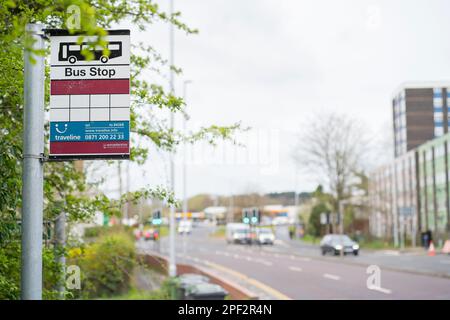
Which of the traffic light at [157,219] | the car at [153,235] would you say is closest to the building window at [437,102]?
the car at [153,235]

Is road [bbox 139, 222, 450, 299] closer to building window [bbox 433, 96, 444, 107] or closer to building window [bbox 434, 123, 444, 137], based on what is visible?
building window [bbox 434, 123, 444, 137]

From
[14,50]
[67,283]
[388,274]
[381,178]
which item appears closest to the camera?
[14,50]

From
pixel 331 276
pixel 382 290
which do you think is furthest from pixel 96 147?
pixel 331 276

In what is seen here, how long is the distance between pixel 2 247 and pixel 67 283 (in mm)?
1380

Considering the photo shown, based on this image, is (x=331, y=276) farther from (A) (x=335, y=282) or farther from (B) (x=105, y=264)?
(B) (x=105, y=264)

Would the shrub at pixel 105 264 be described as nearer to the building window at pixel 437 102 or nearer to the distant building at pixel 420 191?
the distant building at pixel 420 191

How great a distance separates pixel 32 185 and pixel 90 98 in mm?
674

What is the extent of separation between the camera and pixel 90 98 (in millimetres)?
4391

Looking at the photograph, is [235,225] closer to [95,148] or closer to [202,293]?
[202,293]

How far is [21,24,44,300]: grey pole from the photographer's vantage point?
4.03 metres

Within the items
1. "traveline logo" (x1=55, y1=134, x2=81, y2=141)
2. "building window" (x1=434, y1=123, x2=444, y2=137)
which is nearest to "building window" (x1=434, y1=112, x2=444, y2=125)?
"building window" (x1=434, y1=123, x2=444, y2=137)

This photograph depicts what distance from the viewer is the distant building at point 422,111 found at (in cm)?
10331

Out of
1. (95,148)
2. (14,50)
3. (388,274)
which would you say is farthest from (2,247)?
(388,274)

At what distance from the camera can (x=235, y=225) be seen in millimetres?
72375
